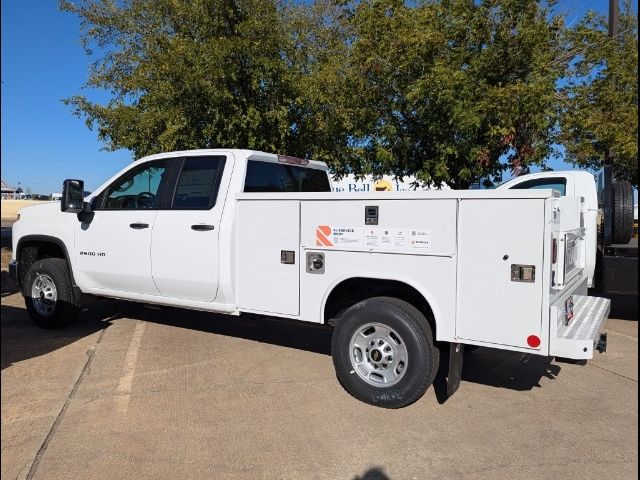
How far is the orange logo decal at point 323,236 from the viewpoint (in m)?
4.52

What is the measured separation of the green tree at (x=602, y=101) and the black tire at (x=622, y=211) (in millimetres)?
2210

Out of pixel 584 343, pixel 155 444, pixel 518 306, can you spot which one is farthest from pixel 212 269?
pixel 584 343

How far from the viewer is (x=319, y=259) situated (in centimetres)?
460

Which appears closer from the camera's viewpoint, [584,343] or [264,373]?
[584,343]

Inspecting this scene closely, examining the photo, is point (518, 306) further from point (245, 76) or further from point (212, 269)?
point (245, 76)

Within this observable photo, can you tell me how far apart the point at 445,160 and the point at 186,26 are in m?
5.03

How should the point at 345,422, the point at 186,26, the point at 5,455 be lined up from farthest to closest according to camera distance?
the point at 186,26, the point at 345,422, the point at 5,455

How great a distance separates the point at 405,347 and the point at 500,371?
67.4 inches

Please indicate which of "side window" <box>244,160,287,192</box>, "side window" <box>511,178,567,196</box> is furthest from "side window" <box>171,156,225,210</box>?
"side window" <box>511,178,567,196</box>

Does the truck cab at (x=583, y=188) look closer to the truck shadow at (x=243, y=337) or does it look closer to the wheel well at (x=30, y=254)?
the truck shadow at (x=243, y=337)

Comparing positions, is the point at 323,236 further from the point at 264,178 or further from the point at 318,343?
the point at 318,343

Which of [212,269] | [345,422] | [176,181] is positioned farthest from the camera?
[176,181]

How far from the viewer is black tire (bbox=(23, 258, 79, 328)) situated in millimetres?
6383

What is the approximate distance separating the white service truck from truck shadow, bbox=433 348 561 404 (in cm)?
76
